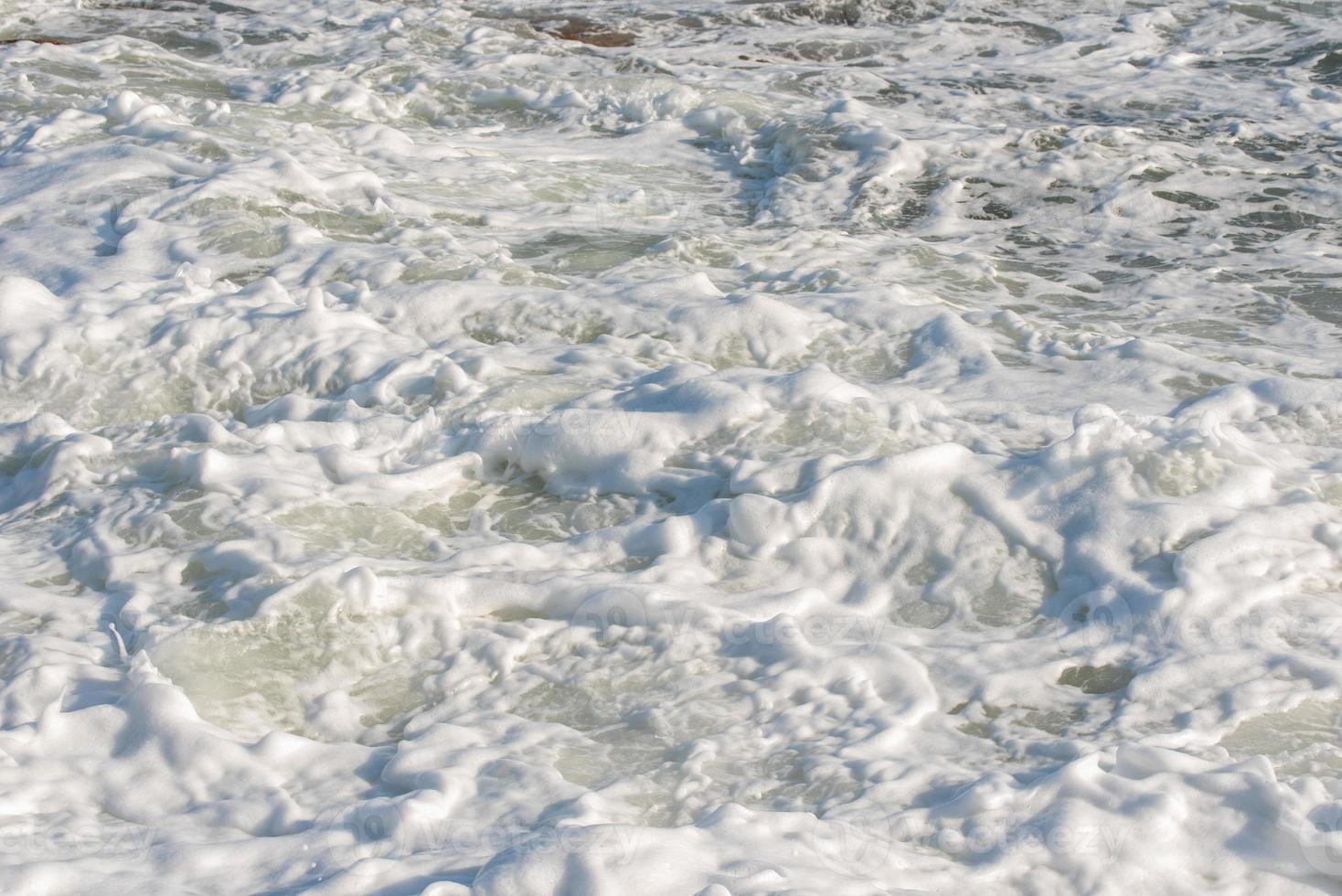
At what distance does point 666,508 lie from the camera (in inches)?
153

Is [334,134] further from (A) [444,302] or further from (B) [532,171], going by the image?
(A) [444,302]

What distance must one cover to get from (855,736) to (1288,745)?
0.98 m

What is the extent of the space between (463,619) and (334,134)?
4.82m

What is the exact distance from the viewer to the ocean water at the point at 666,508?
261 cm

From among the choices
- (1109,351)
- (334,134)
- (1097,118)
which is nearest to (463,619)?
(1109,351)

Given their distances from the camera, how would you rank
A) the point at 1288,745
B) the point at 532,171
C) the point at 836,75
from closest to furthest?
the point at 1288,745, the point at 532,171, the point at 836,75

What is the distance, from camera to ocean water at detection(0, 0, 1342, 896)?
2.61m

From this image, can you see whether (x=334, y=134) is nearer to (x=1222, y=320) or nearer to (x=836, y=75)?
(x=836, y=75)

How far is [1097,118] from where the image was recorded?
7.90m

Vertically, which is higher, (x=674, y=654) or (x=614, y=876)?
(x=614, y=876)

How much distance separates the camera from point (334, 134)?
738cm

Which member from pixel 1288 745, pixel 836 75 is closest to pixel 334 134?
pixel 836 75

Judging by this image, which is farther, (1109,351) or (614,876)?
(1109,351)

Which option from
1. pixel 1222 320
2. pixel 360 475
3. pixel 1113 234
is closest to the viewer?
pixel 360 475
